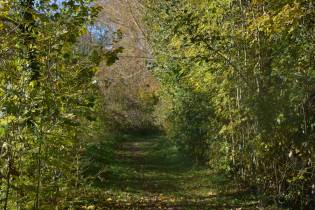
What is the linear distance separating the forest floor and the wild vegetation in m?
0.04

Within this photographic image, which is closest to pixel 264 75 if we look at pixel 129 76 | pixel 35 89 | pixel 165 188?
pixel 35 89

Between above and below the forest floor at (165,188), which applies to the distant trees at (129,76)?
above

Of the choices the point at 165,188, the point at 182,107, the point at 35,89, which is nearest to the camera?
the point at 35,89

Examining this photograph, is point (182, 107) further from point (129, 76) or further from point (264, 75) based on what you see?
point (129, 76)

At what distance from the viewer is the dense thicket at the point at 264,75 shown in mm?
7574

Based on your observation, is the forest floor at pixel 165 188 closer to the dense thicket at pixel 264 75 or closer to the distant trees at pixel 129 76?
the dense thicket at pixel 264 75

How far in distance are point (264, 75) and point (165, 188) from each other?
5.37m

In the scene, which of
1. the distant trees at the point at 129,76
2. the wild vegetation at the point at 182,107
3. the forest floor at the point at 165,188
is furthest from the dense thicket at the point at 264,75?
the distant trees at the point at 129,76

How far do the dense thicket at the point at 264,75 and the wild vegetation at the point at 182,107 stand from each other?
26mm

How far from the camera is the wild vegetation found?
4512mm

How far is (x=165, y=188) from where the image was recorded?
12.4 metres

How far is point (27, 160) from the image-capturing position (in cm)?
455

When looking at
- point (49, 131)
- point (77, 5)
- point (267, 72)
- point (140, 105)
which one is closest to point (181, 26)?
point (267, 72)

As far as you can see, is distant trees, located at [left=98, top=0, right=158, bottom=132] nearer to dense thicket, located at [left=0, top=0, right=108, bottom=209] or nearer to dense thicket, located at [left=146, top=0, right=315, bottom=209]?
dense thicket, located at [left=146, top=0, right=315, bottom=209]
